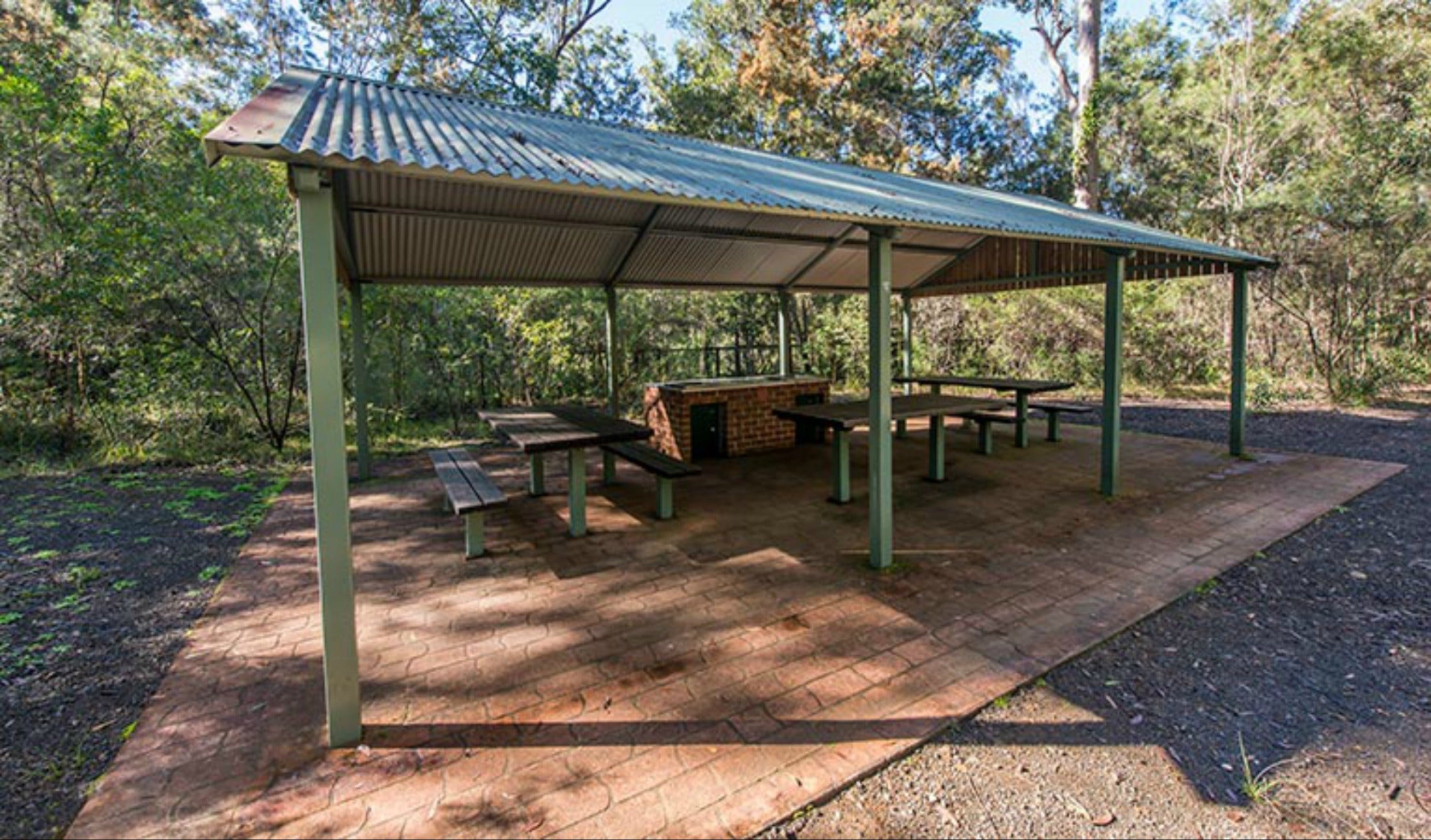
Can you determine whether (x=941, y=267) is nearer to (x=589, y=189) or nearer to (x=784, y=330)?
(x=784, y=330)

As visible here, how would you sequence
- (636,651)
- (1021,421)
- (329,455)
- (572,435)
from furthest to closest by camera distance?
(1021,421) → (572,435) → (636,651) → (329,455)

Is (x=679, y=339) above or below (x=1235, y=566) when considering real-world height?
above

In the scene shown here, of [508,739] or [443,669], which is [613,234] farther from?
[508,739]

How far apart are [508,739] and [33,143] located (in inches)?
398

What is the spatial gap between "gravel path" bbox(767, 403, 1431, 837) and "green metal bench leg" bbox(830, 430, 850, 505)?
246 cm

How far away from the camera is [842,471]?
5285mm

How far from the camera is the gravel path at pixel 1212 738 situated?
182 cm

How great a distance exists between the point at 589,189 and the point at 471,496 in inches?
91.5

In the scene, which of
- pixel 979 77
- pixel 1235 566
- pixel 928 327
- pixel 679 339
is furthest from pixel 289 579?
pixel 979 77

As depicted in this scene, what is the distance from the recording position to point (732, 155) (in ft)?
18.6

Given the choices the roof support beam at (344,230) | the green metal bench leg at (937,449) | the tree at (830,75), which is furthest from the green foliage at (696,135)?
the green metal bench leg at (937,449)

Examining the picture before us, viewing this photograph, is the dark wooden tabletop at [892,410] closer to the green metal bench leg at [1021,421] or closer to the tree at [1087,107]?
the green metal bench leg at [1021,421]

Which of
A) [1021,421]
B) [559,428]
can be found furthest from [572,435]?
[1021,421]

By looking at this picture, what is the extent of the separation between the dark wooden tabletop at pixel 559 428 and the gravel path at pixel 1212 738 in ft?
9.16
